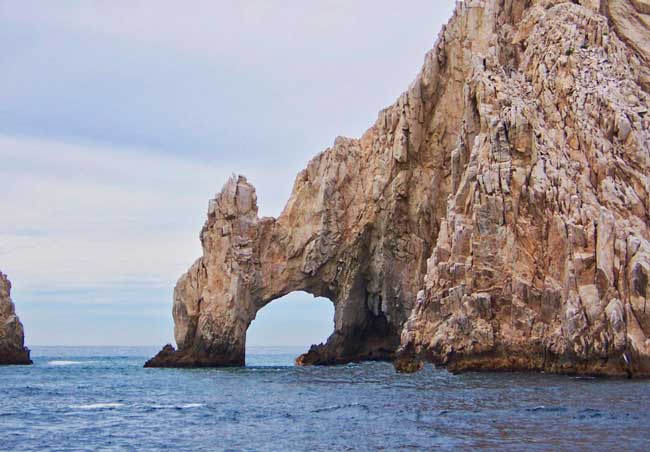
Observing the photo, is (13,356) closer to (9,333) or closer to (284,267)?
(9,333)

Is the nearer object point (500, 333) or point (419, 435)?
point (419, 435)

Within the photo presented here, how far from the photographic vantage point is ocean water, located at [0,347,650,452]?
28078 millimetres

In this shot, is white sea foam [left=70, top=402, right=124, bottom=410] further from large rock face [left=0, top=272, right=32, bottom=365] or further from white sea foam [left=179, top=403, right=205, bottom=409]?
large rock face [left=0, top=272, right=32, bottom=365]

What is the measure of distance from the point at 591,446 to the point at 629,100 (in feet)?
110

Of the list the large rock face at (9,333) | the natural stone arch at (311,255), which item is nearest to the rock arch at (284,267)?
the natural stone arch at (311,255)

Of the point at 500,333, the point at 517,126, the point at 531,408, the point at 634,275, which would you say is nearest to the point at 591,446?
the point at 531,408

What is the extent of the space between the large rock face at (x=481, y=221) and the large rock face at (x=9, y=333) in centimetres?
1673

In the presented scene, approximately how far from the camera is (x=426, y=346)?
179 ft

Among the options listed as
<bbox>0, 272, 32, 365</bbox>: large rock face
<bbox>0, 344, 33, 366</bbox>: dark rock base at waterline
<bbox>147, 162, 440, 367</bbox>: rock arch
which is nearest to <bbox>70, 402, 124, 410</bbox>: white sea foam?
<bbox>147, 162, 440, 367</bbox>: rock arch

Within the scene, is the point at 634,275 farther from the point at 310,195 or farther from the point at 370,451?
the point at 310,195

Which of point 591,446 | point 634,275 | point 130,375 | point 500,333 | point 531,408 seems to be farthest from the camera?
point 130,375

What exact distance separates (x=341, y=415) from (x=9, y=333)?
178ft

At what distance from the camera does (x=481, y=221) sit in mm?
54281

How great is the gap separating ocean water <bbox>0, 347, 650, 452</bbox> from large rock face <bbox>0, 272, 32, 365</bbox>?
84.4 ft
